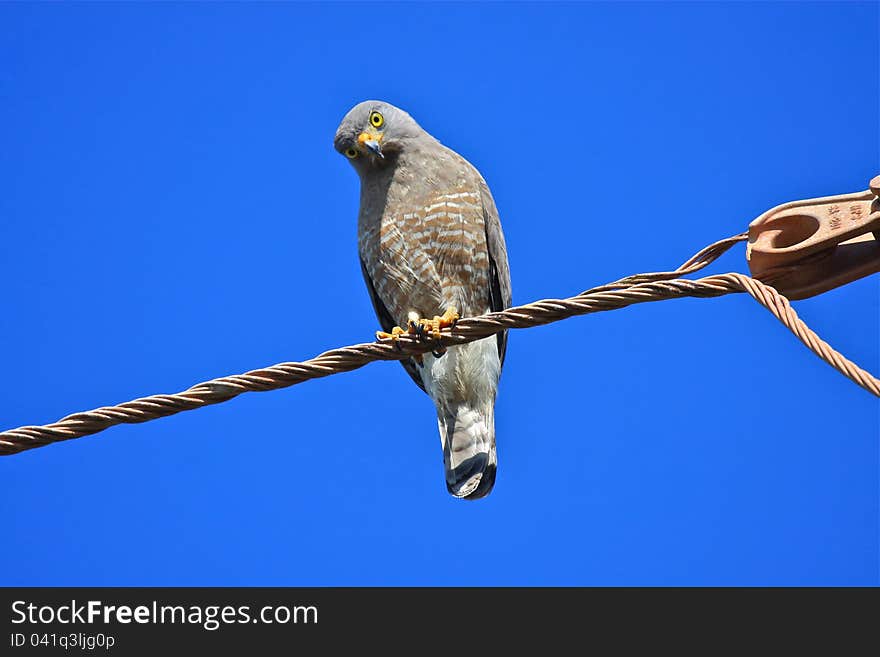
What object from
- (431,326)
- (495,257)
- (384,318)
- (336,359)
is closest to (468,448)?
(384,318)

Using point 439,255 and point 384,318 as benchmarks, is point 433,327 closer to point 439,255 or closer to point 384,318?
point 439,255

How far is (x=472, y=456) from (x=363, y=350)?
8.75 ft

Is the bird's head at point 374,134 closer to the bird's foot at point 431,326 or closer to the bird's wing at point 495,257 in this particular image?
the bird's wing at point 495,257

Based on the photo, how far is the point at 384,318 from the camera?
7.51m

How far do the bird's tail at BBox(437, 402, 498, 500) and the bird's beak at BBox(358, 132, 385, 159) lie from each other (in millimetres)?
1674

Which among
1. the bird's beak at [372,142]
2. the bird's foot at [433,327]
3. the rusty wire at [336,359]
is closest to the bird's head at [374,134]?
the bird's beak at [372,142]

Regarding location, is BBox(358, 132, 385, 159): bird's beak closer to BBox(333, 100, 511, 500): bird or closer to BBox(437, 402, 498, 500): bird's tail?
BBox(333, 100, 511, 500): bird

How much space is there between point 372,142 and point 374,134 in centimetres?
8

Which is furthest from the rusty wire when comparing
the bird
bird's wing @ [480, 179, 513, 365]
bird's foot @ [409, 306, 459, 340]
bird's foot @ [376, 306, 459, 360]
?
bird's wing @ [480, 179, 513, 365]

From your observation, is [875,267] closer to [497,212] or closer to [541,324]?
[541,324]

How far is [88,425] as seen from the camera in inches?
162

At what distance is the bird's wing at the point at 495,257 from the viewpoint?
696 centimetres

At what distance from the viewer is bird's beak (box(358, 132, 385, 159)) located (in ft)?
23.1

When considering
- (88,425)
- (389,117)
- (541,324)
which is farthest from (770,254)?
(389,117)
